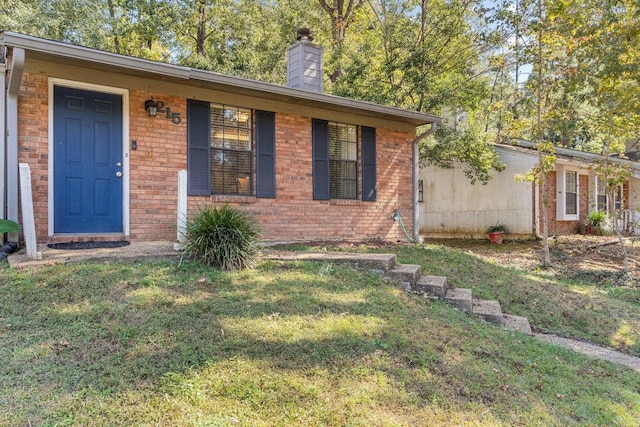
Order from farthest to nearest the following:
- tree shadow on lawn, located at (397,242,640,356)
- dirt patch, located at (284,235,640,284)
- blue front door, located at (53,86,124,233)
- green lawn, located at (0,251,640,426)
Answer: dirt patch, located at (284,235,640,284) < blue front door, located at (53,86,124,233) < tree shadow on lawn, located at (397,242,640,356) < green lawn, located at (0,251,640,426)

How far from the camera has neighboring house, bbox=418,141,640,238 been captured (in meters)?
12.0

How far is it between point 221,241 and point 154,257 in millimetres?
865

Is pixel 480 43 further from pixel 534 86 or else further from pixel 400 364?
pixel 400 364

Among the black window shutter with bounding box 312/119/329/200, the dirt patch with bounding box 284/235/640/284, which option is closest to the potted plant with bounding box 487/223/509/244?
the dirt patch with bounding box 284/235/640/284

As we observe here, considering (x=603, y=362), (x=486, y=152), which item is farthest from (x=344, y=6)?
(x=603, y=362)

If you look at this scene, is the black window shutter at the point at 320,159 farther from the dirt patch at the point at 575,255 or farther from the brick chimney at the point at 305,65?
the dirt patch at the point at 575,255

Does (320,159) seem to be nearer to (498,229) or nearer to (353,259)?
(353,259)

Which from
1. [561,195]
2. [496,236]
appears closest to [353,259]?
[496,236]

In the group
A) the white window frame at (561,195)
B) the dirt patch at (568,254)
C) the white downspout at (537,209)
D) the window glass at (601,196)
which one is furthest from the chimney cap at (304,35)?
the window glass at (601,196)

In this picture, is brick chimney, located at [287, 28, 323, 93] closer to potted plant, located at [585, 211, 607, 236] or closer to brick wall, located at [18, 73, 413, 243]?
brick wall, located at [18, 73, 413, 243]

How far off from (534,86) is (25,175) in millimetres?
8577

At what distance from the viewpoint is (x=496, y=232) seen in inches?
467

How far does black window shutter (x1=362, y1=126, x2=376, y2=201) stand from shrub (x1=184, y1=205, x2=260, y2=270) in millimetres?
3694

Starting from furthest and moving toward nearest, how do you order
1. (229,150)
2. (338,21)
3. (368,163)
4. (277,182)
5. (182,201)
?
(338,21) < (368,163) < (277,182) < (229,150) < (182,201)
